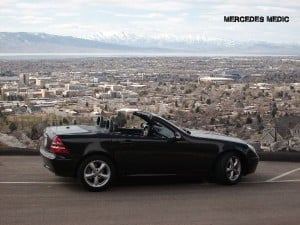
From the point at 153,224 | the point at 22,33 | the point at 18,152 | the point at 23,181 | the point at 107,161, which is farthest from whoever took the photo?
the point at 22,33

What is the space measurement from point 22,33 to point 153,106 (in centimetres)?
1341

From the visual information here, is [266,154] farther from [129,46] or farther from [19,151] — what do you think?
[129,46]

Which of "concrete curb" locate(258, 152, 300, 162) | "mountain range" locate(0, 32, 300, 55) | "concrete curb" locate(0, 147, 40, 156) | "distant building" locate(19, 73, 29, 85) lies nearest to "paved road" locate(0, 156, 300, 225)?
"concrete curb" locate(0, 147, 40, 156)

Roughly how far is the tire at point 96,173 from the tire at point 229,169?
1.85 meters

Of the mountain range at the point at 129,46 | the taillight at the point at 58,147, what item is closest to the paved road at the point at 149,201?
the taillight at the point at 58,147

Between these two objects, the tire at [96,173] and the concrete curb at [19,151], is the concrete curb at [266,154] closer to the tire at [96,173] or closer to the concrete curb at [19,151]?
the concrete curb at [19,151]

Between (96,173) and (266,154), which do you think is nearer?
(96,173)

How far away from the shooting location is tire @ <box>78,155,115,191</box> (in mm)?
8211

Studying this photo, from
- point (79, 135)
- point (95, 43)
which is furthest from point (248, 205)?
point (95, 43)

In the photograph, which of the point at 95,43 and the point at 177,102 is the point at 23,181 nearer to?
the point at 177,102

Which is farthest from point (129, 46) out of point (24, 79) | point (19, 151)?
point (19, 151)

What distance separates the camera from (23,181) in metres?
9.01

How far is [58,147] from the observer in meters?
8.22

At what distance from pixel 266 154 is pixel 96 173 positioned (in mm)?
5357
